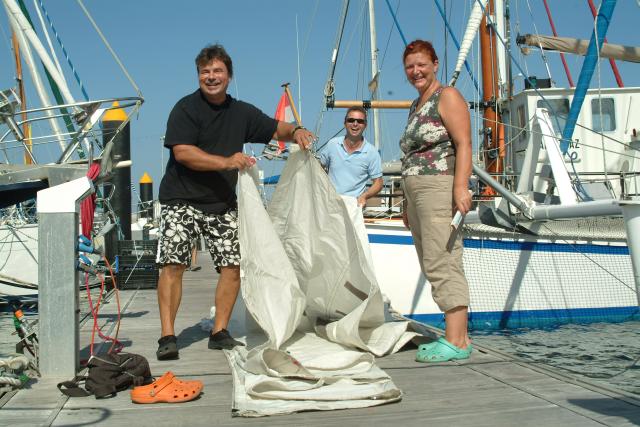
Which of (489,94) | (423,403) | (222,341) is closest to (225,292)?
(222,341)

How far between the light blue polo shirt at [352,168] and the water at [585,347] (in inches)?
72.7

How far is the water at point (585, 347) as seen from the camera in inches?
266

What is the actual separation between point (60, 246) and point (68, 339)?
49 centimetres

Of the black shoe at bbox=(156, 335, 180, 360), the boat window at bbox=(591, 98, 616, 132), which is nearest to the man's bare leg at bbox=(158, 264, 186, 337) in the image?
the black shoe at bbox=(156, 335, 180, 360)

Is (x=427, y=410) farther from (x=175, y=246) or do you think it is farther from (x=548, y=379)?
(x=175, y=246)

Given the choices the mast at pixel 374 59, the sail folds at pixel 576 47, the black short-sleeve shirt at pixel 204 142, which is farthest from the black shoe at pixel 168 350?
the mast at pixel 374 59

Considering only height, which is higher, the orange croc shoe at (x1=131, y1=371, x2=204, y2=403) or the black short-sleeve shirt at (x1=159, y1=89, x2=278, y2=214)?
the black short-sleeve shirt at (x1=159, y1=89, x2=278, y2=214)

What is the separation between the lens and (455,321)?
4.41m

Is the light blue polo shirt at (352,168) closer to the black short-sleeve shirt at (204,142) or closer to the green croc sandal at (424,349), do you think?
the black short-sleeve shirt at (204,142)

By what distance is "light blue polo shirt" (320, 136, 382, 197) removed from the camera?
251 inches

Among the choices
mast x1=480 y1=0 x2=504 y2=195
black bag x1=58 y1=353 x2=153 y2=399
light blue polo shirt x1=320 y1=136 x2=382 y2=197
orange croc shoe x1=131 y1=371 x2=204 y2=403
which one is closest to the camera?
orange croc shoe x1=131 y1=371 x2=204 y2=403

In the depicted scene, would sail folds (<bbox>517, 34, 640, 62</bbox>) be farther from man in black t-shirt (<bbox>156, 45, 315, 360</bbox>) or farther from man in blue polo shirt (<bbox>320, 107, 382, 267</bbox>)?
Result: man in black t-shirt (<bbox>156, 45, 315, 360</bbox>)

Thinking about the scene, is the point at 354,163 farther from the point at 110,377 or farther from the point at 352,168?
the point at 110,377

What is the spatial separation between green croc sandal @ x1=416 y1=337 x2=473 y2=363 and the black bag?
5.11 feet
